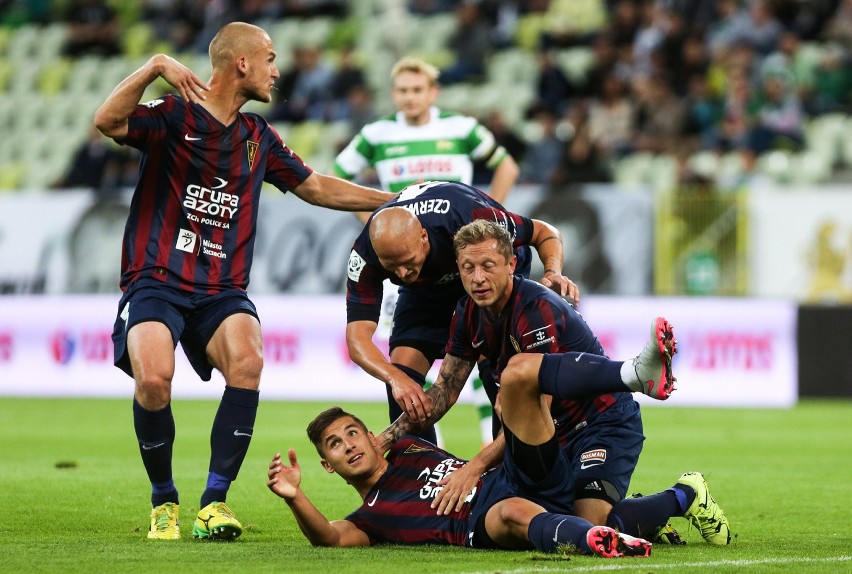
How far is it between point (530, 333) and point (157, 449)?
1.90 metres

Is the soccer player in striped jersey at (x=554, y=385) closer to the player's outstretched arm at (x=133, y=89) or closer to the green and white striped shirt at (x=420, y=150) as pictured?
the player's outstretched arm at (x=133, y=89)

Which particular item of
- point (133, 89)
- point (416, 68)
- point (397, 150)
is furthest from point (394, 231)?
point (397, 150)

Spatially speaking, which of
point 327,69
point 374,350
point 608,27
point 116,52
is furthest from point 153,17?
point 374,350

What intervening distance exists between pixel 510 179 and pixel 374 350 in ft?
12.7

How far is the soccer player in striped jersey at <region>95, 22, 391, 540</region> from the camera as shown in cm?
641

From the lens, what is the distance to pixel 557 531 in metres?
5.47

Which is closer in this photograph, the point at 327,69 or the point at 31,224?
the point at 31,224

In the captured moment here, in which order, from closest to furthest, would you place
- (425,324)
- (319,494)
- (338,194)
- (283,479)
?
(283,479)
(338,194)
(425,324)
(319,494)

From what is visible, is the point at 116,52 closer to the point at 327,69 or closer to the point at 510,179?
the point at 327,69

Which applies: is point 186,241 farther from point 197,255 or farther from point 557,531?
point 557,531

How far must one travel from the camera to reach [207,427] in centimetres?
1307

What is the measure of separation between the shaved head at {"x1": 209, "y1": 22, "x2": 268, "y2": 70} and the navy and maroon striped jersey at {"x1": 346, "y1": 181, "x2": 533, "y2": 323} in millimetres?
1023

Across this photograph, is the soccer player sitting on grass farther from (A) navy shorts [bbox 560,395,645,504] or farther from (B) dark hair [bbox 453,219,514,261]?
(B) dark hair [bbox 453,219,514,261]

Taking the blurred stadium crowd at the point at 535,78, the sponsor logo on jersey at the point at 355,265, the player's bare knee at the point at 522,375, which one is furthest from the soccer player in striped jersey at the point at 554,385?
the blurred stadium crowd at the point at 535,78
